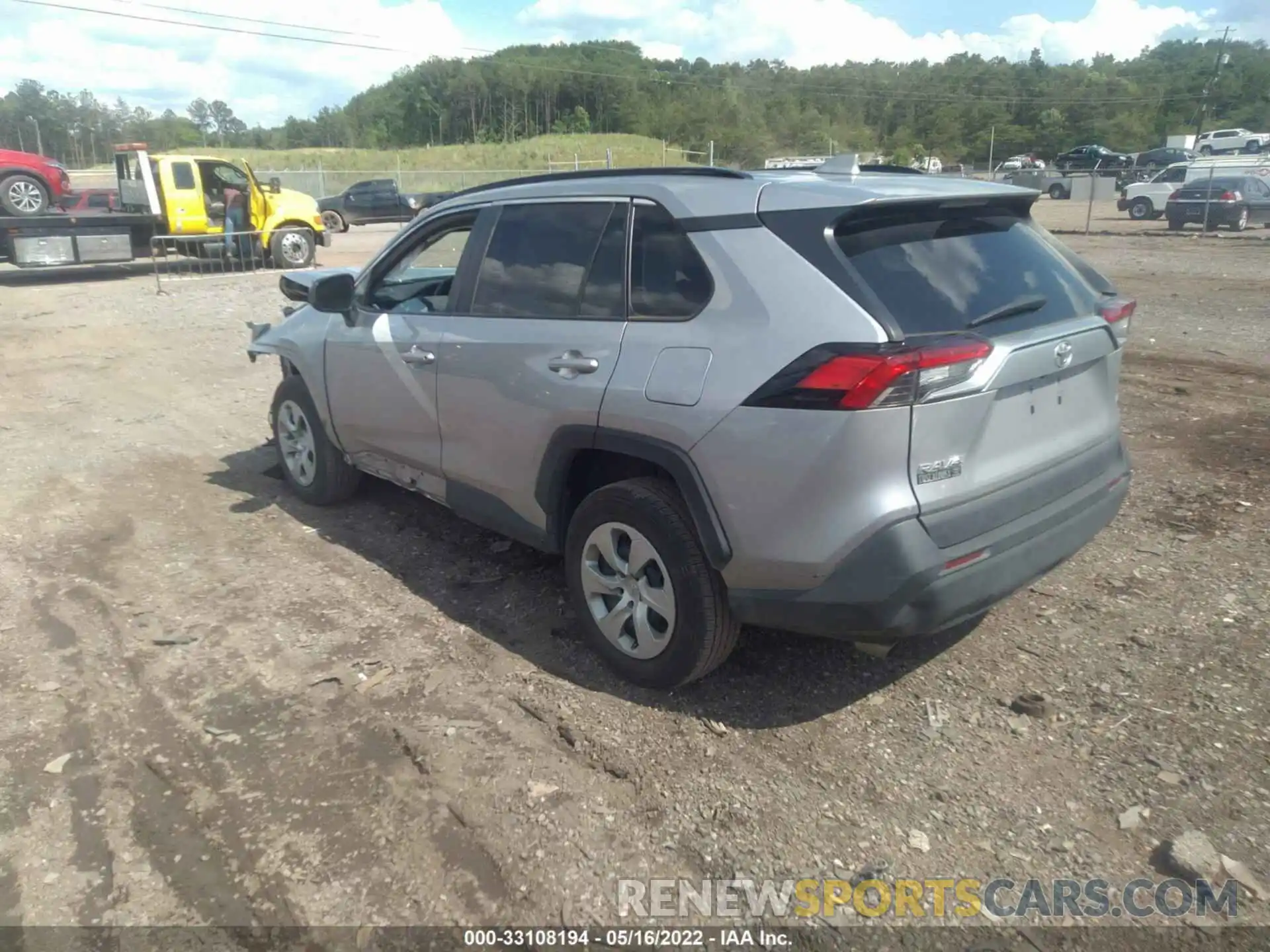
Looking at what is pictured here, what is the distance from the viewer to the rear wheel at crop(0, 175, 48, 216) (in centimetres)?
1692

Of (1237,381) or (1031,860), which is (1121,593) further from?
(1237,381)

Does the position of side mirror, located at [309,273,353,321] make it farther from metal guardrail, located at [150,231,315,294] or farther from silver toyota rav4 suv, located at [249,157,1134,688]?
metal guardrail, located at [150,231,315,294]

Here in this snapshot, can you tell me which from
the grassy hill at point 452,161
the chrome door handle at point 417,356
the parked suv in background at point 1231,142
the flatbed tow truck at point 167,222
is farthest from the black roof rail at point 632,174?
the parked suv in background at point 1231,142

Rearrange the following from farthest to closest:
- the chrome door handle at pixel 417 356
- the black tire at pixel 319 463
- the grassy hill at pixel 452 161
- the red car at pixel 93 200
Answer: the grassy hill at pixel 452 161 → the red car at pixel 93 200 → the black tire at pixel 319 463 → the chrome door handle at pixel 417 356

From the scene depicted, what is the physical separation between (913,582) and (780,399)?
2.26 ft

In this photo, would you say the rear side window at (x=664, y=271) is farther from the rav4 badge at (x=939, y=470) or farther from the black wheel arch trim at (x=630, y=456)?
the rav4 badge at (x=939, y=470)

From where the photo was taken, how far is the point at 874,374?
281 centimetres

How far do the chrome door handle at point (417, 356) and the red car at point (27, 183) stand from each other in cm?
1623

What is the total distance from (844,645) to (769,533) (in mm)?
1155

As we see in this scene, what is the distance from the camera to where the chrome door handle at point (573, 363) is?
358 cm

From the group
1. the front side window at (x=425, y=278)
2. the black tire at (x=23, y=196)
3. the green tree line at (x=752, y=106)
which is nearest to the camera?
the front side window at (x=425, y=278)

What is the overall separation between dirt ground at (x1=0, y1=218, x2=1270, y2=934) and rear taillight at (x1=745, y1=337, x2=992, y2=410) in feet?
4.06

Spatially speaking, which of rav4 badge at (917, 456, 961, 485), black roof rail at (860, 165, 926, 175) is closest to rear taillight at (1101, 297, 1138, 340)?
black roof rail at (860, 165, 926, 175)

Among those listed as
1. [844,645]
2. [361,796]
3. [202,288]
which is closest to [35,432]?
[361,796]
